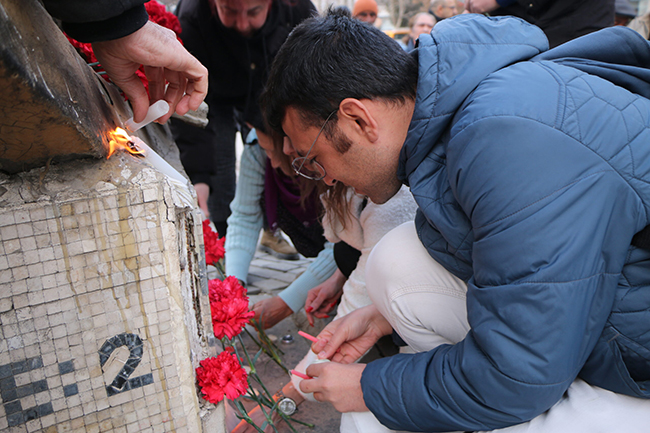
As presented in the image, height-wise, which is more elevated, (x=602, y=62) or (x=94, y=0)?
(x=94, y=0)

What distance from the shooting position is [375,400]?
1.24 meters

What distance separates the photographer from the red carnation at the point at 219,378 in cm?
121

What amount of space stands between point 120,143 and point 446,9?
4.60 meters

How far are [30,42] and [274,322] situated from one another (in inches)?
75.3

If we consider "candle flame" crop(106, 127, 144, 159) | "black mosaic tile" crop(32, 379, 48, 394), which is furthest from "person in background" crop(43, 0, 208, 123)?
"black mosaic tile" crop(32, 379, 48, 394)

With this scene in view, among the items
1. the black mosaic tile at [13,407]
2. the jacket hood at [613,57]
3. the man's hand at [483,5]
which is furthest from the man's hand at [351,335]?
the man's hand at [483,5]

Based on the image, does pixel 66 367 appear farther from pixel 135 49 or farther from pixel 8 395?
pixel 135 49

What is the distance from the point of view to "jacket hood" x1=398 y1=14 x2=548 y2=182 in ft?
3.89

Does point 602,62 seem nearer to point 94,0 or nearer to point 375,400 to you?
point 375,400

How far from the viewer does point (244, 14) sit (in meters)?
2.49

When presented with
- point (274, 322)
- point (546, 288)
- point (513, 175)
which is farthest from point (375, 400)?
point (274, 322)

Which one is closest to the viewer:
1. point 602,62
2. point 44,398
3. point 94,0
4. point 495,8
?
point 94,0

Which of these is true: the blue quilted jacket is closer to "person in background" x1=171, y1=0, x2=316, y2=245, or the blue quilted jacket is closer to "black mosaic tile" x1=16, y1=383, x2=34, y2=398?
"black mosaic tile" x1=16, y1=383, x2=34, y2=398

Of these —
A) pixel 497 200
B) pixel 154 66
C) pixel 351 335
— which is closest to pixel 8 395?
pixel 154 66
